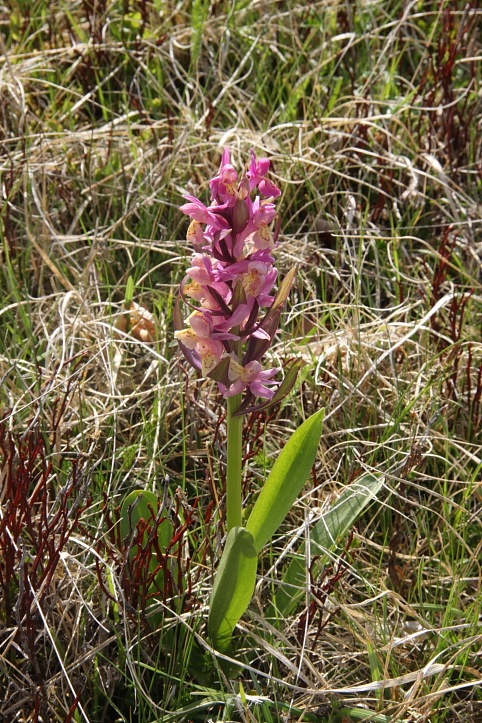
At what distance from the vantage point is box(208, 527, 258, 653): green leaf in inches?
63.2

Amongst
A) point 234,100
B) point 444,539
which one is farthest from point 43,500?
point 234,100

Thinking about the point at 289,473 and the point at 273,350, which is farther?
the point at 273,350

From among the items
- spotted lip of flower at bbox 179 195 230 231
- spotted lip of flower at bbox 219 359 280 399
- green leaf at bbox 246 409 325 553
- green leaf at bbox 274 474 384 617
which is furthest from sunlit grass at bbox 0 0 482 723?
spotted lip of flower at bbox 179 195 230 231

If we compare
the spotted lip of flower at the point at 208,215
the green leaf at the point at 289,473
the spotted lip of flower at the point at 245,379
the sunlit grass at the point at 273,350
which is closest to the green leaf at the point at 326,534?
the sunlit grass at the point at 273,350

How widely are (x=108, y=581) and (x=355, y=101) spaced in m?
1.95

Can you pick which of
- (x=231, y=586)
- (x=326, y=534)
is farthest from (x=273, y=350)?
(x=231, y=586)

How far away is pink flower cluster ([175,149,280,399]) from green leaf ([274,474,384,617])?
0.39 meters

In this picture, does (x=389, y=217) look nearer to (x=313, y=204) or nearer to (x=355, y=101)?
(x=313, y=204)

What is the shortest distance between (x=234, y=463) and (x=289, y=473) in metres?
0.12

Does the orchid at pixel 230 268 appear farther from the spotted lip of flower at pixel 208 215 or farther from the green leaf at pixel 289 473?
the green leaf at pixel 289 473

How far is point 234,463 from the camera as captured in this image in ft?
5.56

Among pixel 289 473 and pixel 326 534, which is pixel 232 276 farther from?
pixel 326 534

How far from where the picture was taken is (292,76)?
333cm

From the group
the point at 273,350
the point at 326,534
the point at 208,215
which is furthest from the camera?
the point at 273,350
